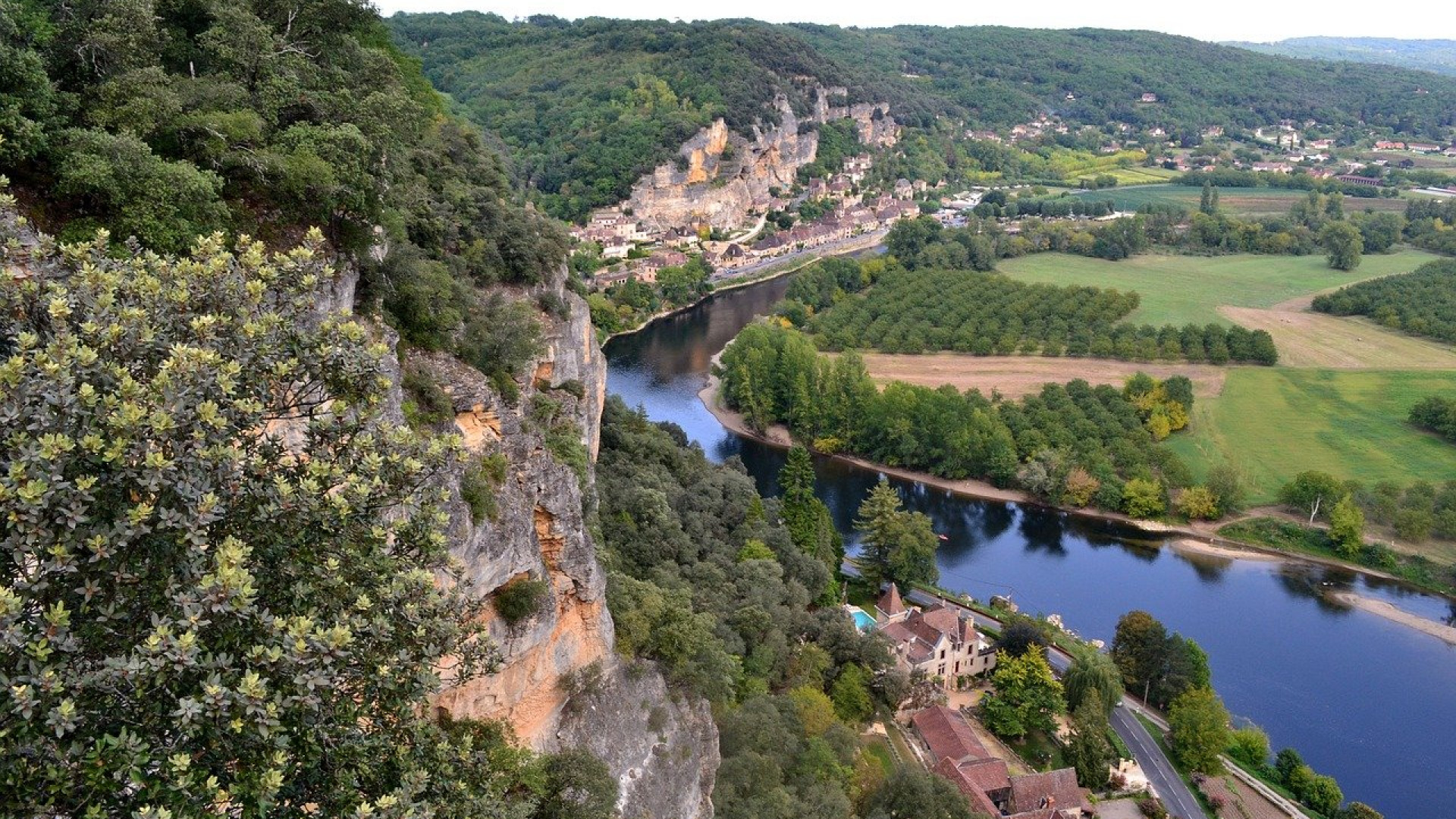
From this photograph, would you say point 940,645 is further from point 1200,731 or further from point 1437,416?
point 1437,416

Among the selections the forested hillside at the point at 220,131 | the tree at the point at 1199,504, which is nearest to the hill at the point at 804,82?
the tree at the point at 1199,504

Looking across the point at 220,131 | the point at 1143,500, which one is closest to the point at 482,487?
the point at 220,131

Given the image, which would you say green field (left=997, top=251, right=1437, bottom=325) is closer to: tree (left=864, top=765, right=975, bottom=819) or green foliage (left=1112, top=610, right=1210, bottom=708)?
green foliage (left=1112, top=610, right=1210, bottom=708)

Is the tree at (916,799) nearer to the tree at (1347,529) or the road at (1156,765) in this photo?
the road at (1156,765)

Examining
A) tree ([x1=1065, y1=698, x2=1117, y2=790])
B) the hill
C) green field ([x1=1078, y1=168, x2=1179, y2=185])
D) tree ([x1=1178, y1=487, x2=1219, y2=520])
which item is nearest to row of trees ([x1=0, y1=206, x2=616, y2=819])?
tree ([x1=1065, y1=698, x2=1117, y2=790])

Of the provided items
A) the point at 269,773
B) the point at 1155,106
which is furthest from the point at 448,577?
Result: the point at 1155,106

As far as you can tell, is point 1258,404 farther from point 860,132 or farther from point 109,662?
point 860,132
